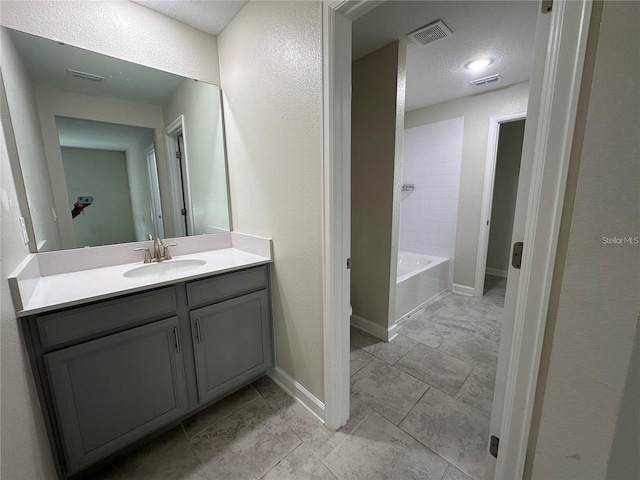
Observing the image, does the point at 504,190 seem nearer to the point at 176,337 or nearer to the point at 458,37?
the point at 458,37

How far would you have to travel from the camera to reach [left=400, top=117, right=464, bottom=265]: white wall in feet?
10.3

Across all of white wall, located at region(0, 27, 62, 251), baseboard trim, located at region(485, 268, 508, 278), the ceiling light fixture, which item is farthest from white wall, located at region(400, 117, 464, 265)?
white wall, located at region(0, 27, 62, 251)

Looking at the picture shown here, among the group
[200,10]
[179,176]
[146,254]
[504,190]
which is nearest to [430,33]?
[200,10]

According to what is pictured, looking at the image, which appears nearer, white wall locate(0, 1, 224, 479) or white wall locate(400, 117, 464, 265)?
white wall locate(0, 1, 224, 479)

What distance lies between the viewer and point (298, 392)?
1.57 metres

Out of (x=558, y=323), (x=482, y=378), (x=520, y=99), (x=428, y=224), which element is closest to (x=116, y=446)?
(x=558, y=323)

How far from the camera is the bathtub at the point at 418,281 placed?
252 cm

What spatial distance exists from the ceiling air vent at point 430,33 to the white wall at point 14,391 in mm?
2339

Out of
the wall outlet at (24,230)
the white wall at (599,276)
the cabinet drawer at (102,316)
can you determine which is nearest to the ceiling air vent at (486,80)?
the white wall at (599,276)

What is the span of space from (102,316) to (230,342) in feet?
2.09

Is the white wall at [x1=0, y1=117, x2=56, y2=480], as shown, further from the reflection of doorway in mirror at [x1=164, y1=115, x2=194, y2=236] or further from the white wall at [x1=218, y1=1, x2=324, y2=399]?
the white wall at [x1=218, y1=1, x2=324, y2=399]

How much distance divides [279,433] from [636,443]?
1359mm

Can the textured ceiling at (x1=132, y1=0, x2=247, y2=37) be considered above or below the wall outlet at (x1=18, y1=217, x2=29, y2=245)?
above

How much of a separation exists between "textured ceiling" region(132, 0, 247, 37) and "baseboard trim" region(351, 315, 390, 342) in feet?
8.23
